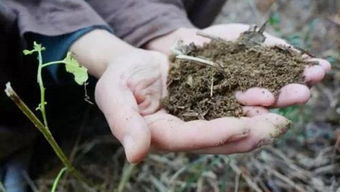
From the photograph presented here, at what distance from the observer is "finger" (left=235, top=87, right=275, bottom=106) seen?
1.21 m

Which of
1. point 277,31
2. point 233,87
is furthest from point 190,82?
point 277,31

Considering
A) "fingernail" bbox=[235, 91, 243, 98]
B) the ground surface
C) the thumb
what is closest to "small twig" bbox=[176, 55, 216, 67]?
"fingernail" bbox=[235, 91, 243, 98]

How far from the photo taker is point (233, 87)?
127cm

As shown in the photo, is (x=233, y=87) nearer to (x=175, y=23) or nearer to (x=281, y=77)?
(x=281, y=77)

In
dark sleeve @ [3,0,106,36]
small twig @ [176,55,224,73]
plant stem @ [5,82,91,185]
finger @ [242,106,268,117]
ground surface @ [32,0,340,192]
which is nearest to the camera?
plant stem @ [5,82,91,185]

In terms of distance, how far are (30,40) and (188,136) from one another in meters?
0.65

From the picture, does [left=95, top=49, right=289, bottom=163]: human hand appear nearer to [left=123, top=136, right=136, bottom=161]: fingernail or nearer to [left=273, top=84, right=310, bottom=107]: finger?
[left=123, top=136, right=136, bottom=161]: fingernail

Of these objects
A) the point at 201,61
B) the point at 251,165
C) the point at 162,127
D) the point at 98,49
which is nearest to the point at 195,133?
the point at 162,127

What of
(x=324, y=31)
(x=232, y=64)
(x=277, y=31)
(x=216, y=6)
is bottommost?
(x=324, y=31)

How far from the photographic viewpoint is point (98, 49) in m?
1.42

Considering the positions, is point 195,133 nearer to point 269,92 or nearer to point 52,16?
point 269,92

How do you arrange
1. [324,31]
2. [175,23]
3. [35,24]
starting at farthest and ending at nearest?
[324,31], [175,23], [35,24]

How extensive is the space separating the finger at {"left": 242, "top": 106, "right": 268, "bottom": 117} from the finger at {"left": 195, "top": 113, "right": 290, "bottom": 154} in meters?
0.08

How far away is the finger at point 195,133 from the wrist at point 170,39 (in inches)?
17.7
